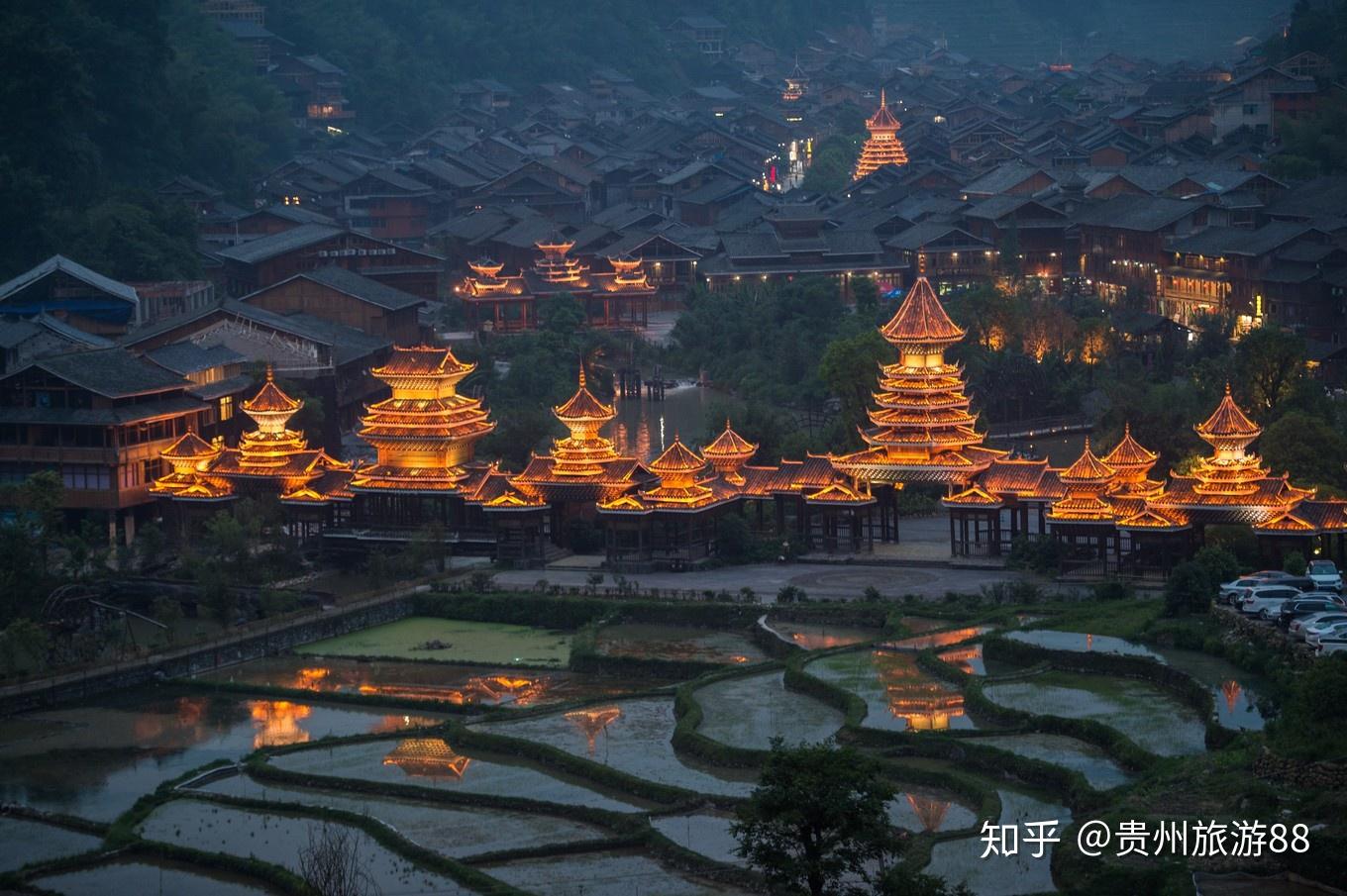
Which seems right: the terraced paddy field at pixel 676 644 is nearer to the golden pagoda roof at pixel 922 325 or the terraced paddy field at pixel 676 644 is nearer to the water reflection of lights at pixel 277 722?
the water reflection of lights at pixel 277 722

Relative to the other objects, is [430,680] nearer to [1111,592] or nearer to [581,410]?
[581,410]

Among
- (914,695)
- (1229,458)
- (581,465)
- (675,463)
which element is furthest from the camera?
(581,465)

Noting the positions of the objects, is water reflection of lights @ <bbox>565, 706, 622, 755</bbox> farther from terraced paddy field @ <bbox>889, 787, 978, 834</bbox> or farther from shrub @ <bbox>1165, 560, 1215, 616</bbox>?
shrub @ <bbox>1165, 560, 1215, 616</bbox>

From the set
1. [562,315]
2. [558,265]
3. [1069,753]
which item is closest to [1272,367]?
[1069,753]

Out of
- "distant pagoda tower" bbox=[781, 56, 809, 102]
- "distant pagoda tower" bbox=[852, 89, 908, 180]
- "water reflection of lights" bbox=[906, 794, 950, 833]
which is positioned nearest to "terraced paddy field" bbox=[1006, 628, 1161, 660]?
"water reflection of lights" bbox=[906, 794, 950, 833]

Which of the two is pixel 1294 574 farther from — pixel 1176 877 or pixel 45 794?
pixel 45 794
